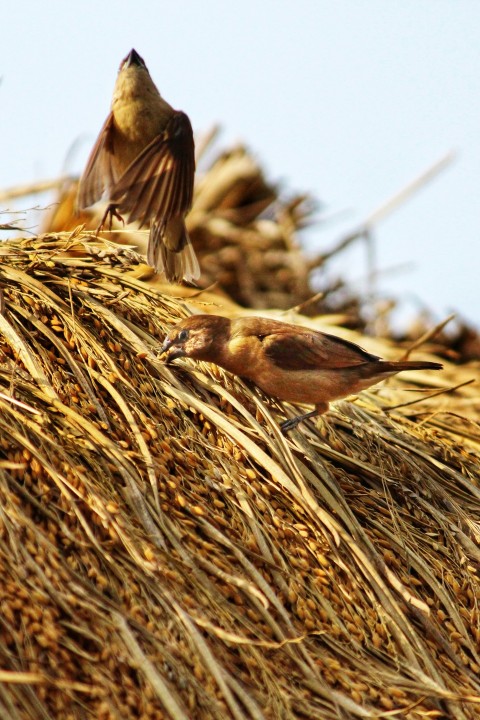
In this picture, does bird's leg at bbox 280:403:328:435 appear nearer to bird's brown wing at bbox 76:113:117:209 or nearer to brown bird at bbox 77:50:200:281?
brown bird at bbox 77:50:200:281

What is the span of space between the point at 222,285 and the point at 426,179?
2.25 meters

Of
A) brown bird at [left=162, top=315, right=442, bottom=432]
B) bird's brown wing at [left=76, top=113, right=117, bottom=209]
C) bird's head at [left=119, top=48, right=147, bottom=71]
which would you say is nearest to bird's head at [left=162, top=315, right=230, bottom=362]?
brown bird at [left=162, top=315, right=442, bottom=432]

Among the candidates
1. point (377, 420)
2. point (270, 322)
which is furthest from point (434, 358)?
point (270, 322)

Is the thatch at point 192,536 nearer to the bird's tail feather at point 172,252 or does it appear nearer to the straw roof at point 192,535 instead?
the straw roof at point 192,535

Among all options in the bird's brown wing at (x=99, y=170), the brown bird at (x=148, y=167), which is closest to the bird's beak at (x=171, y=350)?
the brown bird at (x=148, y=167)

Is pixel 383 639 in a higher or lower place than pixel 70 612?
lower

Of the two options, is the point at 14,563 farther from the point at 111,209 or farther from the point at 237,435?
the point at 111,209

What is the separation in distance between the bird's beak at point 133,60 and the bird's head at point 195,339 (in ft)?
5.55

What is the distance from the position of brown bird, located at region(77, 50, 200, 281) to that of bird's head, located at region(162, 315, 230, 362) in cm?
66

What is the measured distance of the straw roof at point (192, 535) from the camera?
10.2 ft

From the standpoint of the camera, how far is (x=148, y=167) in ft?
15.3

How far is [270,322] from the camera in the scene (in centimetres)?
449

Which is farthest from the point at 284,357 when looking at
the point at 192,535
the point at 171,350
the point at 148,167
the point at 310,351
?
the point at 148,167

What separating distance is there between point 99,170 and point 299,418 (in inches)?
70.0
